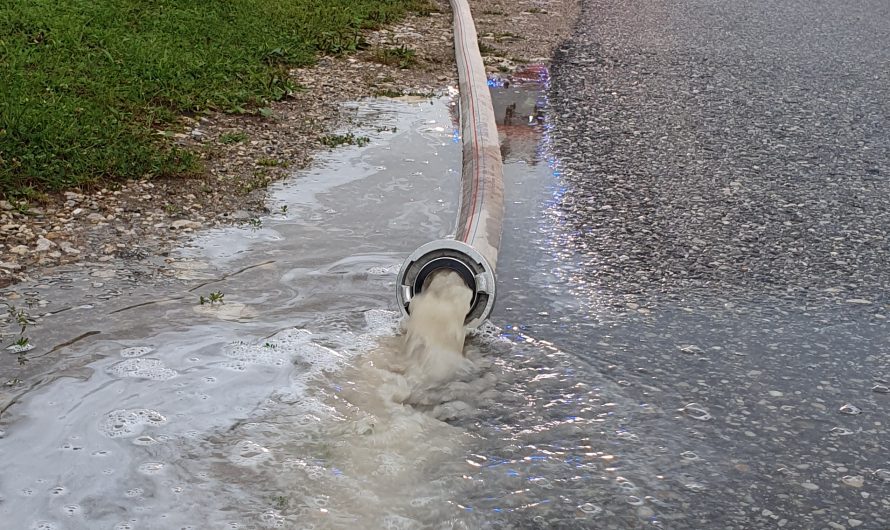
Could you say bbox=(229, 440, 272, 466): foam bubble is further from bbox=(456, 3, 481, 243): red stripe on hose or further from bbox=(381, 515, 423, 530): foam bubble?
bbox=(456, 3, 481, 243): red stripe on hose

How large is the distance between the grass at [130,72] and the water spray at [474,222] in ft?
4.88

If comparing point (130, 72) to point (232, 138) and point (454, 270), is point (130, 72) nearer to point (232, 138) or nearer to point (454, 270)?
point (232, 138)

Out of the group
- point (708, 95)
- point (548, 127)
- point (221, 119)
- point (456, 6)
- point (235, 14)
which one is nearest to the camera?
point (221, 119)

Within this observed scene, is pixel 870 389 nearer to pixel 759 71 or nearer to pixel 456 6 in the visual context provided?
pixel 759 71

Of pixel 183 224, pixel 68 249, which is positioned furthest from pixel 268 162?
pixel 68 249

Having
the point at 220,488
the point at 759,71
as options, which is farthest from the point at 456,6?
the point at 220,488

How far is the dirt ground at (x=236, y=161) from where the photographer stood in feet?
15.6

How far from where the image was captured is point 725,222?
5371 mm

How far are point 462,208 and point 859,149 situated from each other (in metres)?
3.18

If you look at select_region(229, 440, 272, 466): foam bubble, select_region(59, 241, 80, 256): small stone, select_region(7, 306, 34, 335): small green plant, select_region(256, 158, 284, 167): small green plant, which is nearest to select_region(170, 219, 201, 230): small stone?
select_region(59, 241, 80, 256): small stone

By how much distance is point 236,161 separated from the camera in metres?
6.02

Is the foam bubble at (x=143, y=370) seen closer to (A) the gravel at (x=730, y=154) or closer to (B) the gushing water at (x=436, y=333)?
(B) the gushing water at (x=436, y=333)

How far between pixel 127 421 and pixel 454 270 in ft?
4.89

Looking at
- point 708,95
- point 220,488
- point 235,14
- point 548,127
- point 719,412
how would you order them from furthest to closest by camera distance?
1. point 235,14
2. point 708,95
3. point 548,127
4. point 719,412
5. point 220,488
